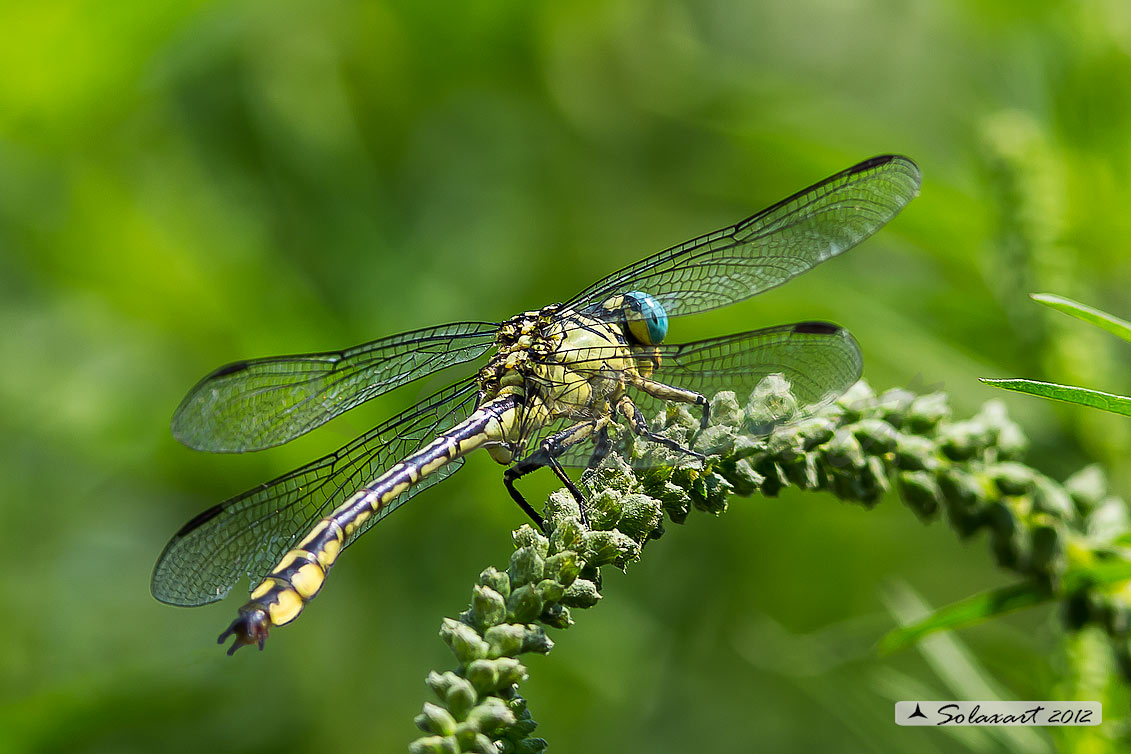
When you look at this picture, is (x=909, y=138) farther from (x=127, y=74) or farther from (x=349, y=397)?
(x=127, y=74)

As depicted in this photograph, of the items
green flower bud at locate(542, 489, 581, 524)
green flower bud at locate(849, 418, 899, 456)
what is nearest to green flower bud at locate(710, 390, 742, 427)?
green flower bud at locate(849, 418, 899, 456)

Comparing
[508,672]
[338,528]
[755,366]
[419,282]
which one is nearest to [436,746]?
[508,672]

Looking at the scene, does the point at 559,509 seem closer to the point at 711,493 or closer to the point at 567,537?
the point at 567,537

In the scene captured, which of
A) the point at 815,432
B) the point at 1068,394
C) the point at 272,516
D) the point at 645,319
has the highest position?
the point at 645,319

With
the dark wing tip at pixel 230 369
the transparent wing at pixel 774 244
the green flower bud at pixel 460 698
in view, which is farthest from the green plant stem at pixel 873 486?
the dark wing tip at pixel 230 369

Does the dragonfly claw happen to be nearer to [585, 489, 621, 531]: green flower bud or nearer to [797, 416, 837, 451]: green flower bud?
[585, 489, 621, 531]: green flower bud
